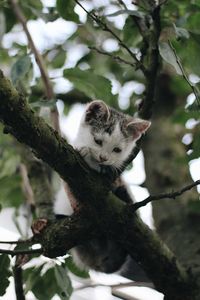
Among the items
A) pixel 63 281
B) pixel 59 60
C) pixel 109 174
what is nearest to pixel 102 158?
pixel 109 174

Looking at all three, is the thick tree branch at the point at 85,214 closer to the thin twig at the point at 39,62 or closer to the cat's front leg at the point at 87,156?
the cat's front leg at the point at 87,156

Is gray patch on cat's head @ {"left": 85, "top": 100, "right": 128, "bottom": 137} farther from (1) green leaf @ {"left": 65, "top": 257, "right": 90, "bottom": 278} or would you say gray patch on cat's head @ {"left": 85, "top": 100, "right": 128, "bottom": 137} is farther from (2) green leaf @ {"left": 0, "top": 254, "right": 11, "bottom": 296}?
(2) green leaf @ {"left": 0, "top": 254, "right": 11, "bottom": 296}

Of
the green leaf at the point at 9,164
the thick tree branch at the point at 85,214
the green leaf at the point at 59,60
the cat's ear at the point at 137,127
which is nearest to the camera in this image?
the thick tree branch at the point at 85,214

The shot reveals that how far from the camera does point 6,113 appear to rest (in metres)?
1.19

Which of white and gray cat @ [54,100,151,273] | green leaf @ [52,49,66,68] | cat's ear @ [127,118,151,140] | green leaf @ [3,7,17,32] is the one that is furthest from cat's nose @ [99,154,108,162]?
green leaf @ [52,49,66,68]

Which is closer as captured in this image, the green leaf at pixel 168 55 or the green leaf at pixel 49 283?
the green leaf at pixel 168 55

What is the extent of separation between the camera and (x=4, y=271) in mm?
1651

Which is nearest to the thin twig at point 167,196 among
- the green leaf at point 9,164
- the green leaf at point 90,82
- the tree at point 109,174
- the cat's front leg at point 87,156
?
the tree at point 109,174

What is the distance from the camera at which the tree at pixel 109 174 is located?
1.35 m

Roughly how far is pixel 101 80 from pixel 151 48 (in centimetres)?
30

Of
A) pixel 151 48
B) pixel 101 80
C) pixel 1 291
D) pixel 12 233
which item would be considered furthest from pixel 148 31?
pixel 12 233

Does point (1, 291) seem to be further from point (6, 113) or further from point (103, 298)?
point (103, 298)

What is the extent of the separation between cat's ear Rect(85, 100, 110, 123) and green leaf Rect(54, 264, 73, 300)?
63cm

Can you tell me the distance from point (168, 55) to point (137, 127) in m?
0.64
